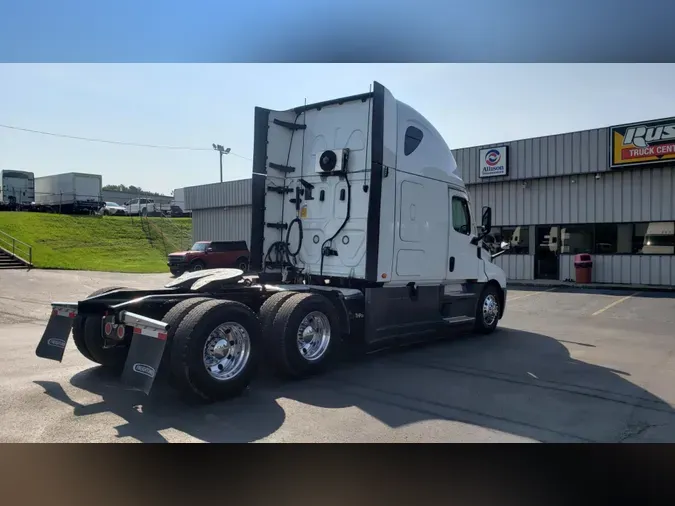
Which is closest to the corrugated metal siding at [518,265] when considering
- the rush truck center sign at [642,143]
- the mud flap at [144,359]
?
the rush truck center sign at [642,143]

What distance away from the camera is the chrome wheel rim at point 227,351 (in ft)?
18.3

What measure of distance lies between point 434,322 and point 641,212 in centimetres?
1489

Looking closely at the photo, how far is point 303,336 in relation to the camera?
657 centimetres

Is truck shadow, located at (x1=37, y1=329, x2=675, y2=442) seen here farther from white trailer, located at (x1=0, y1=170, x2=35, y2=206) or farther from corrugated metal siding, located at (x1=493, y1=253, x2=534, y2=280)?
white trailer, located at (x1=0, y1=170, x2=35, y2=206)

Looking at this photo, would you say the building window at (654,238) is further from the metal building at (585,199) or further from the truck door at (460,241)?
the truck door at (460,241)

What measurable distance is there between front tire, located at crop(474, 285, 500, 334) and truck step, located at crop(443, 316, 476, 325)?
0.33 meters

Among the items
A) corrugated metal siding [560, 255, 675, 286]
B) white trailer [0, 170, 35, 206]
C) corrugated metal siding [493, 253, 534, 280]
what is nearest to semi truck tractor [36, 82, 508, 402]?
corrugated metal siding [560, 255, 675, 286]

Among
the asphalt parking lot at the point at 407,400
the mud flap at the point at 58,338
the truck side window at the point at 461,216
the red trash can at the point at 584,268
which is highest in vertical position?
the truck side window at the point at 461,216

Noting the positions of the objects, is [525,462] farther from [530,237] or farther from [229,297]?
[530,237]

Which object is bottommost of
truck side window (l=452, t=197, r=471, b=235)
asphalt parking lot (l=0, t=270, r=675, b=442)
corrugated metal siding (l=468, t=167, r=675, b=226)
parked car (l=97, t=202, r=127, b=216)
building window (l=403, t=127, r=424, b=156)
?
asphalt parking lot (l=0, t=270, r=675, b=442)

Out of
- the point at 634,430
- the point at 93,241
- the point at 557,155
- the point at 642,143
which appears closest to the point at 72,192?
the point at 93,241

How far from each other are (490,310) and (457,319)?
1337mm

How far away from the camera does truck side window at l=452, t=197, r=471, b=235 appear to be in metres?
9.24

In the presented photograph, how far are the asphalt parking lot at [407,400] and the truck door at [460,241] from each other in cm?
130
